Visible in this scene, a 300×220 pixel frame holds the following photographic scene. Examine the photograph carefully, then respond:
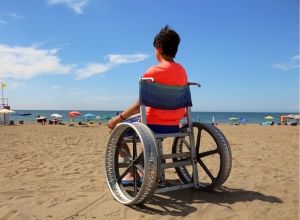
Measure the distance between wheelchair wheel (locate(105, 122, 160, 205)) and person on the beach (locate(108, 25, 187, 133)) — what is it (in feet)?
0.78

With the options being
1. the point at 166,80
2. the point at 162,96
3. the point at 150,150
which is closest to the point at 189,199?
the point at 150,150

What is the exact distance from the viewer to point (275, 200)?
3.95 meters

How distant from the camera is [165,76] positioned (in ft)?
12.9

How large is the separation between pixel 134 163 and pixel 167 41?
1.43m

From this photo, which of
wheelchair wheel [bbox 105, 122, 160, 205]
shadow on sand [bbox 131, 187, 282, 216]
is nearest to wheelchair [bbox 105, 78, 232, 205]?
wheelchair wheel [bbox 105, 122, 160, 205]

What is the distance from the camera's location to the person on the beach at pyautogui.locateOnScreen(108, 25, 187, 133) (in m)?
3.92

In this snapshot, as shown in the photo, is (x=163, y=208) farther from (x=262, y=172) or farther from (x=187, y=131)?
(x=262, y=172)

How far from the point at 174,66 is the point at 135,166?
1.19 meters

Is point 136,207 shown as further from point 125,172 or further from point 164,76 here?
point 164,76

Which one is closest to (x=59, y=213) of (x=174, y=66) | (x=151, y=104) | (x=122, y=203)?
(x=122, y=203)

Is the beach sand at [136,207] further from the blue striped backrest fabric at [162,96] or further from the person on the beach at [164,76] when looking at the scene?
the blue striped backrest fabric at [162,96]

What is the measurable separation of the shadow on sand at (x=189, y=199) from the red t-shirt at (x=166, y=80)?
84 centimetres

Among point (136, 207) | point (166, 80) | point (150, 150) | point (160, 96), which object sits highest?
point (166, 80)

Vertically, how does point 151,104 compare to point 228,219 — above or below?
above
